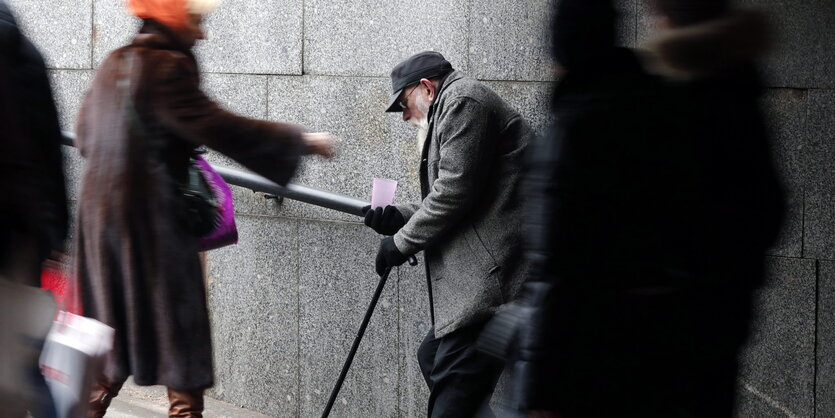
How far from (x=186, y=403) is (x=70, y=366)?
34.2 inches

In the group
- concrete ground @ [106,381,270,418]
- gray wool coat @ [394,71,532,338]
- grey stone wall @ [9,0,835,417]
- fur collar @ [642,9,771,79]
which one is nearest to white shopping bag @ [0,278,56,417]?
gray wool coat @ [394,71,532,338]

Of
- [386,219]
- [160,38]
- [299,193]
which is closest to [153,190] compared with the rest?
[160,38]

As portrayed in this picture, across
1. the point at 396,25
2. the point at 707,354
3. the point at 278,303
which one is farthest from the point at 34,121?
the point at 278,303

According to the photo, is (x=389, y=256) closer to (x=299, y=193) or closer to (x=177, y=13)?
(x=299, y=193)

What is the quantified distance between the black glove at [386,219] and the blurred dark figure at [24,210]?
164cm

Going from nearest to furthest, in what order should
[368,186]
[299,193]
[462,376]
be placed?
[462,376] → [299,193] → [368,186]

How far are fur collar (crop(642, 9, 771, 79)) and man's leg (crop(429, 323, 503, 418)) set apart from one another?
1894mm

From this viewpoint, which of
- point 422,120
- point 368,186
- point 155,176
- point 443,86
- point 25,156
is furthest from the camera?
point 368,186

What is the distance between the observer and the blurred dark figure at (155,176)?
3.78 meters

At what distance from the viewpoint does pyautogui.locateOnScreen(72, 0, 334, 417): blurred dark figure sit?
3.78m

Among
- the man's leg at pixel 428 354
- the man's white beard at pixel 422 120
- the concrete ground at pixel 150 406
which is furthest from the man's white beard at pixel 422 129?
the concrete ground at pixel 150 406

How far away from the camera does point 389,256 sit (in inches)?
180

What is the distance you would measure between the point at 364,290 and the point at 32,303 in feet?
8.42

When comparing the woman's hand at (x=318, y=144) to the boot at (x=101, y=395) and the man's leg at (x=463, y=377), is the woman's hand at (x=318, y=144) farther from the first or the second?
the boot at (x=101, y=395)
